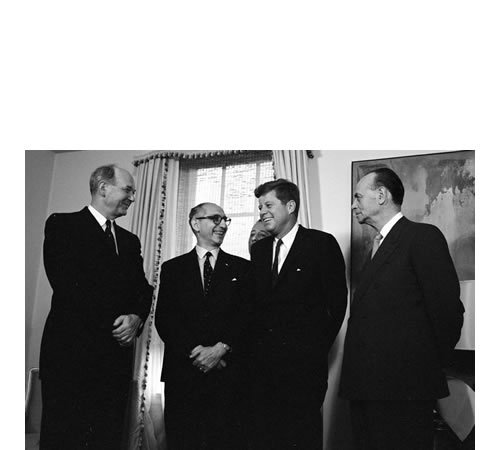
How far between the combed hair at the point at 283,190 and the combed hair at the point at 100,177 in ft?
2.40

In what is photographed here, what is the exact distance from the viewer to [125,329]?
3348 millimetres

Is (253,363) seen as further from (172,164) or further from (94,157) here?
(94,157)

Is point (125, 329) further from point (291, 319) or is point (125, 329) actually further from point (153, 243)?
point (291, 319)

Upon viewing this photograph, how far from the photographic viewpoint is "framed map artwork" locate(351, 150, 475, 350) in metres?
3.30

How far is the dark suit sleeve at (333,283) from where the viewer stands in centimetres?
328

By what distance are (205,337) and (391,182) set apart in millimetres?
1168

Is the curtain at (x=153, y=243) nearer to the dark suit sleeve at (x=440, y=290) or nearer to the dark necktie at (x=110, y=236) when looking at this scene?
the dark necktie at (x=110, y=236)

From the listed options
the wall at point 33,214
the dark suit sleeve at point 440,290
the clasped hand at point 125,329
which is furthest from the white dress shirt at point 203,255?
the dark suit sleeve at point 440,290

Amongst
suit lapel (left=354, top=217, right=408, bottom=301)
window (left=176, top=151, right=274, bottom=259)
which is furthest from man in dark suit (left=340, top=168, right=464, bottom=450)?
window (left=176, top=151, right=274, bottom=259)

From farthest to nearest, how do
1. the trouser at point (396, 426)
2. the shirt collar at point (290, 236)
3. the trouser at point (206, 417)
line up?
the shirt collar at point (290, 236)
the trouser at point (206, 417)
the trouser at point (396, 426)

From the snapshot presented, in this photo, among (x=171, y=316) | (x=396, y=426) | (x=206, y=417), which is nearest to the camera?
(x=396, y=426)

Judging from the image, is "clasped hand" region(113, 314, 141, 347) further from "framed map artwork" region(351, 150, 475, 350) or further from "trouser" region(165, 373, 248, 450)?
"framed map artwork" region(351, 150, 475, 350)

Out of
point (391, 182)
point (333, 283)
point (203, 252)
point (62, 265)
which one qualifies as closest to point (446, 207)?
point (391, 182)

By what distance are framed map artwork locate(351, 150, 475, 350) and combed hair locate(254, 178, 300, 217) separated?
0.93 ft
